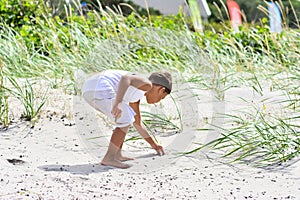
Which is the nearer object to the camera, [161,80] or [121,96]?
[121,96]

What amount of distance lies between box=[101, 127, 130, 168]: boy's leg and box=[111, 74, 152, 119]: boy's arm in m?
0.15

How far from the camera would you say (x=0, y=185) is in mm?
3146

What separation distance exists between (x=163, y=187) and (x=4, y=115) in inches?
70.2

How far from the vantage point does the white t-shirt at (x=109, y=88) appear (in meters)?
3.99

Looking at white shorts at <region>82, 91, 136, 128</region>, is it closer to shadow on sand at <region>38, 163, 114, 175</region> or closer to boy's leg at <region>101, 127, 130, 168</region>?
boy's leg at <region>101, 127, 130, 168</region>

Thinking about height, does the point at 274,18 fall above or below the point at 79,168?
above

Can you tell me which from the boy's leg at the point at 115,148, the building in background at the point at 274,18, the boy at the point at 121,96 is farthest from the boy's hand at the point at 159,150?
the building in background at the point at 274,18

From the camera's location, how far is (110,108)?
4.02 metres

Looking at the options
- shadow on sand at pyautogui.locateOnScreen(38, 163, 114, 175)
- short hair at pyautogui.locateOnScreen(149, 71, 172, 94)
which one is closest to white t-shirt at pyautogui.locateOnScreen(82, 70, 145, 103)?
short hair at pyautogui.locateOnScreen(149, 71, 172, 94)

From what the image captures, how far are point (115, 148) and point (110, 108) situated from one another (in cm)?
31

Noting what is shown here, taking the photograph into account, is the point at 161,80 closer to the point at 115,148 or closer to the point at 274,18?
the point at 115,148

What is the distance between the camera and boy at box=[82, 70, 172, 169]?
3799 mm

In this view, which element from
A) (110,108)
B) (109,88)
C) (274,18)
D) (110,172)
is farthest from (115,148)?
(274,18)

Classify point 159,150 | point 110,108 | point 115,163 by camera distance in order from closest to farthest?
point 115,163 < point 110,108 < point 159,150
